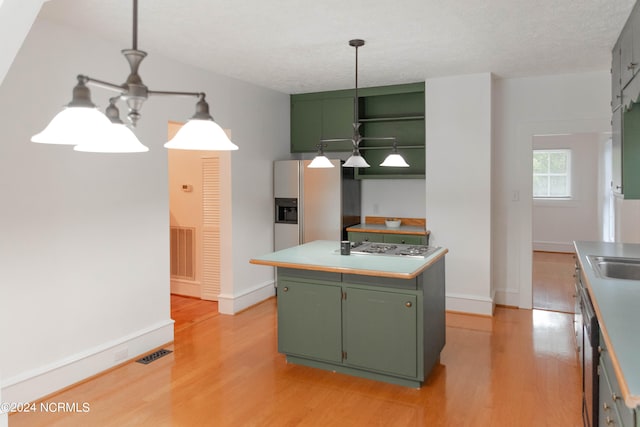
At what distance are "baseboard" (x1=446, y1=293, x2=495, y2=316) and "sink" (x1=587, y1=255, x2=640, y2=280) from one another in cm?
167

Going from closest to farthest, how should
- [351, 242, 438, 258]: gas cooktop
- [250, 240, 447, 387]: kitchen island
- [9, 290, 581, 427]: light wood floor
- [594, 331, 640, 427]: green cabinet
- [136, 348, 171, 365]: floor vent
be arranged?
[594, 331, 640, 427]: green cabinet
[9, 290, 581, 427]: light wood floor
[250, 240, 447, 387]: kitchen island
[351, 242, 438, 258]: gas cooktop
[136, 348, 171, 365]: floor vent

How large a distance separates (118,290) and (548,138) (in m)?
8.06

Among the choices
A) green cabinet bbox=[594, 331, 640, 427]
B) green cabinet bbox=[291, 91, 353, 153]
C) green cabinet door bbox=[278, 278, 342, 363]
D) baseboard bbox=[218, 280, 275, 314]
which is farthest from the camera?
green cabinet bbox=[291, 91, 353, 153]

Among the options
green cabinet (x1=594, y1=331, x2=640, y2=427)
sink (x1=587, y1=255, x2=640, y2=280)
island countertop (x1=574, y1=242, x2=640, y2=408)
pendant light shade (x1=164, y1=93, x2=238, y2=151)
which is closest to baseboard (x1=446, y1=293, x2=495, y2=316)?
sink (x1=587, y1=255, x2=640, y2=280)

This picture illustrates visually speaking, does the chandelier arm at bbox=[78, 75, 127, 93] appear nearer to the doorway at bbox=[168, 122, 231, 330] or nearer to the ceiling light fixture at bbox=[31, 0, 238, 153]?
the ceiling light fixture at bbox=[31, 0, 238, 153]

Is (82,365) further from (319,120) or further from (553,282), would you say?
(553,282)

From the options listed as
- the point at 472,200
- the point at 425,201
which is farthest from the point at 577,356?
the point at 425,201

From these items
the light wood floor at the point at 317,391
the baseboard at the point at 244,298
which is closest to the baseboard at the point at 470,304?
the light wood floor at the point at 317,391

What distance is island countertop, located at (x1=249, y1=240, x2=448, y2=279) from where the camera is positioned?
2930 mm

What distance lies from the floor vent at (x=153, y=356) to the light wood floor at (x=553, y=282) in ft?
12.9

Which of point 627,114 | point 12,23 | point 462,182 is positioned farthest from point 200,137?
point 462,182

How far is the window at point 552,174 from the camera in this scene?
868 cm

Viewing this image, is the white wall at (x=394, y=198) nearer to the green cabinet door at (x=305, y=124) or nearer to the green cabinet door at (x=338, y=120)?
the green cabinet door at (x=338, y=120)

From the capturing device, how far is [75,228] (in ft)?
10.6
